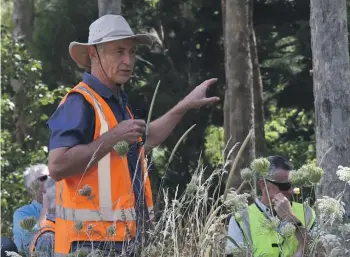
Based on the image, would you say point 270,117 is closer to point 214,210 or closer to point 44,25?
point 44,25

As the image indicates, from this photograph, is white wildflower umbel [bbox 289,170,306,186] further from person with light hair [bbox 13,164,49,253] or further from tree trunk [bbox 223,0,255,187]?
tree trunk [bbox 223,0,255,187]

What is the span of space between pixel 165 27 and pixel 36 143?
259 cm

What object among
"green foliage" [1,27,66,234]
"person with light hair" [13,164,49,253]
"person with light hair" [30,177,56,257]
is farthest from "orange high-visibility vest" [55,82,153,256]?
"green foliage" [1,27,66,234]

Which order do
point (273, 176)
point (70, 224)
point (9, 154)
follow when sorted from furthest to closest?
point (9, 154), point (273, 176), point (70, 224)

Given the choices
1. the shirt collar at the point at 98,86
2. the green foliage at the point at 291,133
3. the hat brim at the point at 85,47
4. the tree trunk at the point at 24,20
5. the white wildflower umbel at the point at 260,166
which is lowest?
the green foliage at the point at 291,133

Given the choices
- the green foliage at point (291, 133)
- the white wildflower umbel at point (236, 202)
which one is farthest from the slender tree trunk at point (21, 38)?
the white wildflower umbel at point (236, 202)

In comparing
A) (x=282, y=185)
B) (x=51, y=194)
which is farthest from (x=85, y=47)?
(x=51, y=194)

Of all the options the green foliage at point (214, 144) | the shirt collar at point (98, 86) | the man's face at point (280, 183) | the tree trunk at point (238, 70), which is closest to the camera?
the shirt collar at point (98, 86)

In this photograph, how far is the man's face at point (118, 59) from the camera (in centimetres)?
461

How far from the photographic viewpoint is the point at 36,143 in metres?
14.6

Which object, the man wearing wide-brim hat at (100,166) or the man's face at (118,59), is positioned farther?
the man's face at (118,59)

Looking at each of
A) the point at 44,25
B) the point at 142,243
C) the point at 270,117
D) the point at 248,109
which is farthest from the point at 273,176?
the point at 270,117

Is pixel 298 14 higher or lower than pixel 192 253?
higher

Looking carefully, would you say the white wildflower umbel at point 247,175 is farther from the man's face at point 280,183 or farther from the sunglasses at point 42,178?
the sunglasses at point 42,178
